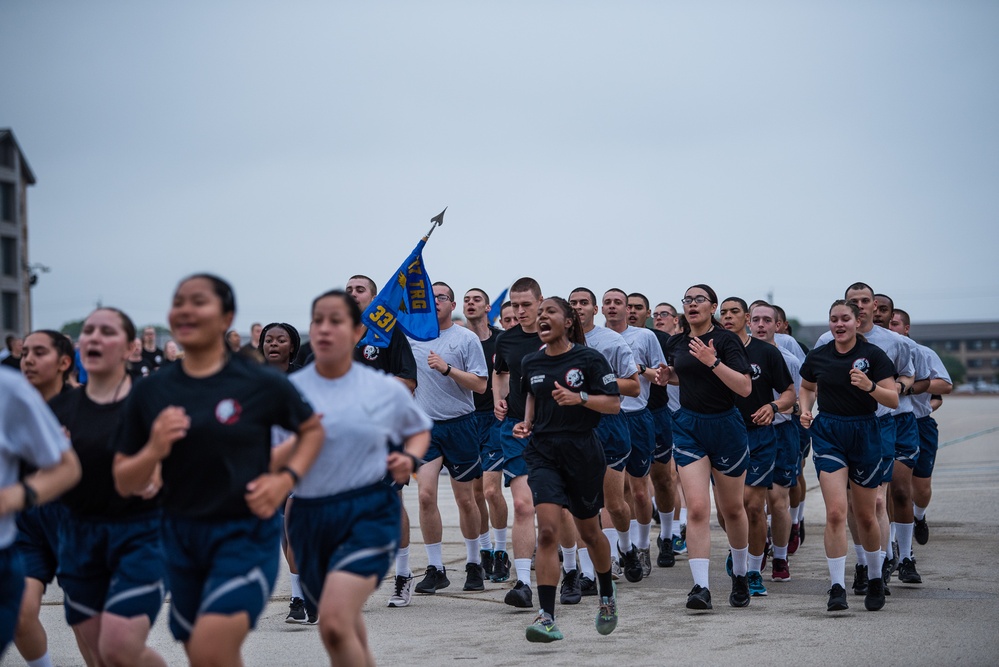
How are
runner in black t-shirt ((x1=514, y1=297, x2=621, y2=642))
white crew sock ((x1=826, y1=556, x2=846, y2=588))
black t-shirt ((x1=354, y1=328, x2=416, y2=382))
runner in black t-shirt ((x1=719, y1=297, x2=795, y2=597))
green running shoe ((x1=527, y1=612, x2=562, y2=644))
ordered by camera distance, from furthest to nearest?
runner in black t-shirt ((x1=719, y1=297, x2=795, y2=597))
black t-shirt ((x1=354, y1=328, x2=416, y2=382))
white crew sock ((x1=826, y1=556, x2=846, y2=588))
runner in black t-shirt ((x1=514, y1=297, x2=621, y2=642))
green running shoe ((x1=527, y1=612, x2=562, y2=644))

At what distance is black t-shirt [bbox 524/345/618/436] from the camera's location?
827 centimetres

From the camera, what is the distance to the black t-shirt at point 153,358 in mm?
17000

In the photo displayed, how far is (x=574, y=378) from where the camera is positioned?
8.30m

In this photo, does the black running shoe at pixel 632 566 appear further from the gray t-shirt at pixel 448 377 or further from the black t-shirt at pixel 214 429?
the black t-shirt at pixel 214 429

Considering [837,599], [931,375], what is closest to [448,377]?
[837,599]

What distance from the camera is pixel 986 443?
27.9 metres

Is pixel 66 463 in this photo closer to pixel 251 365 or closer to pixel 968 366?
pixel 251 365

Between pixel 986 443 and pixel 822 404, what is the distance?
67.9 feet

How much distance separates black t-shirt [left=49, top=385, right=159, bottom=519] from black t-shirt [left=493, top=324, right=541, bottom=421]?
14.5 ft

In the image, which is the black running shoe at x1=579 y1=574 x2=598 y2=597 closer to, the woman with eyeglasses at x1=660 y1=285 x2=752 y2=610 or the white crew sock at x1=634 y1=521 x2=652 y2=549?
the woman with eyeglasses at x1=660 y1=285 x2=752 y2=610

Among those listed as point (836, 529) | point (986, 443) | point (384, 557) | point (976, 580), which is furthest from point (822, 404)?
point (986, 443)

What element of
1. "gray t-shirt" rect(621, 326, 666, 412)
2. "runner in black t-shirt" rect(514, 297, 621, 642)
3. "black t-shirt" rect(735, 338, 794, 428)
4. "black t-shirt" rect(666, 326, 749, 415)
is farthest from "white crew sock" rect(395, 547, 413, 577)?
"black t-shirt" rect(735, 338, 794, 428)

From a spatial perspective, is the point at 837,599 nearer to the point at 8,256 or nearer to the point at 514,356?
the point at 514,356

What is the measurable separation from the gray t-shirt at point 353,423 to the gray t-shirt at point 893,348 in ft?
17.1
